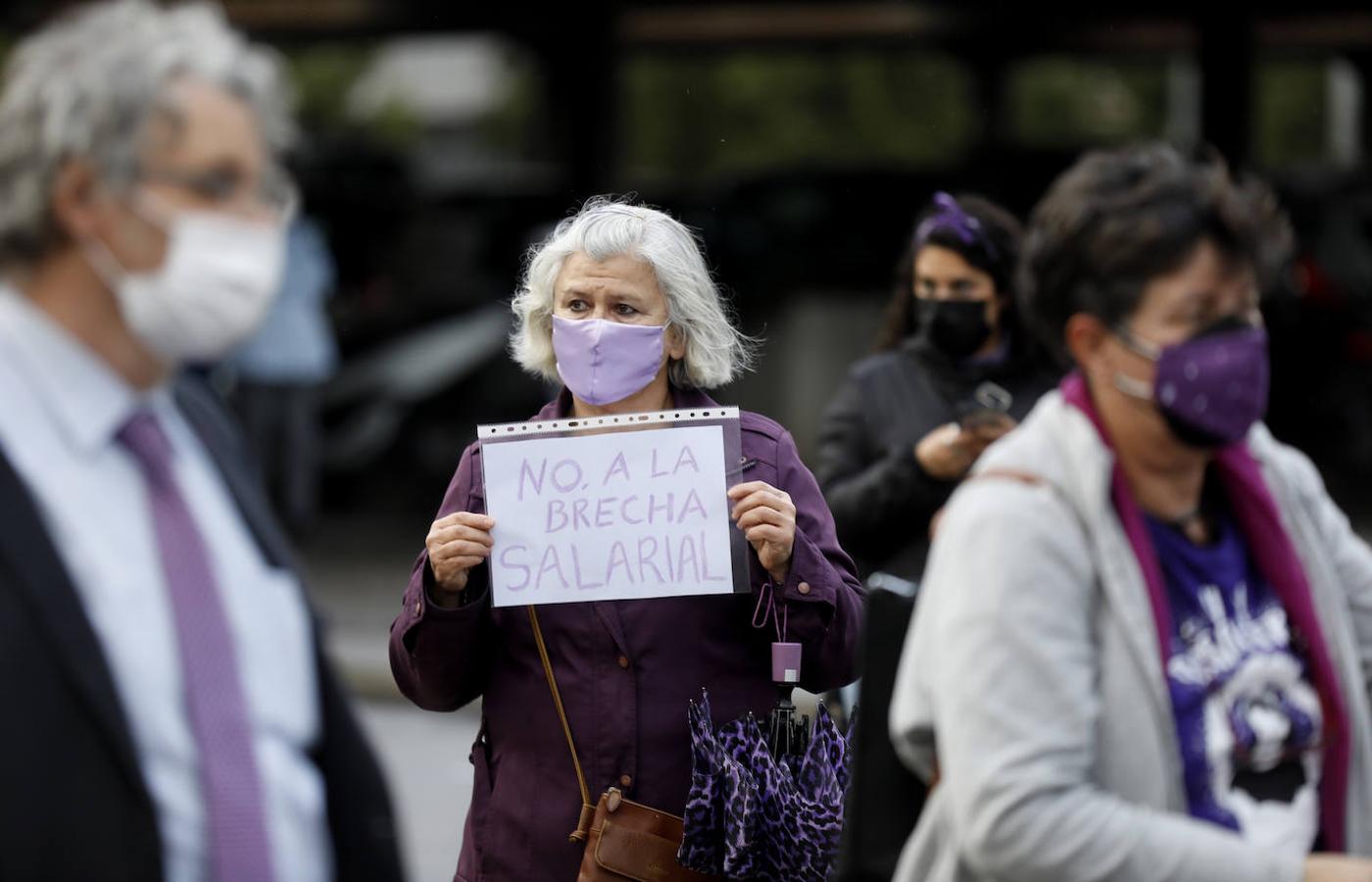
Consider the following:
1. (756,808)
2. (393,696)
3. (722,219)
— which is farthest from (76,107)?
(722,219)

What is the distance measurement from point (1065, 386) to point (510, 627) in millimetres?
1132

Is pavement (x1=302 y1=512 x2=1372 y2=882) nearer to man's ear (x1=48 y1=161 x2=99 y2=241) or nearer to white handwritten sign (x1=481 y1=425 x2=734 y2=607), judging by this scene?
white handwritten sign (x1=481 y1=425 x2=734 y2=607)

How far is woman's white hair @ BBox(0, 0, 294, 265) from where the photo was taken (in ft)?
6.65

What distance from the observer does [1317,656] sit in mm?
2242

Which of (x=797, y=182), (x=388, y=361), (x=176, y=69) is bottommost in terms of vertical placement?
(x=388, y=361)

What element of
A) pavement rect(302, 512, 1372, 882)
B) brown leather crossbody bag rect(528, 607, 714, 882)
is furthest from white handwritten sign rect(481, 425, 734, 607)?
pavement rect(302, 512, 1372, 882)

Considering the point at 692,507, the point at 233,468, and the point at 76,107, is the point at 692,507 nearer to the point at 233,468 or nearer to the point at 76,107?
the point at 233,468

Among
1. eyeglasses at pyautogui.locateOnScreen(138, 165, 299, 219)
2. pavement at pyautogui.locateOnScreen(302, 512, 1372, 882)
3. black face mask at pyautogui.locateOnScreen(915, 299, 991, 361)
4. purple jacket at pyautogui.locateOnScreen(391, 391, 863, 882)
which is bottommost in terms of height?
pavement at pyautogui.locateOnScreen(302, 512, 1372, 882)

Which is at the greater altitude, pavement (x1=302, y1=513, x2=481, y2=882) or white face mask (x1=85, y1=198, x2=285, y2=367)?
white face mask (x1=85, y1=198, x2=285, y2=367)

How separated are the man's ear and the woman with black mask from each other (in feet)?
7.96

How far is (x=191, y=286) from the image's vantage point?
205 centimetres

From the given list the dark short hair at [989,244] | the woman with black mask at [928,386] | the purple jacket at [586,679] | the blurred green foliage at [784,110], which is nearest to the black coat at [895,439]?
the woman with black mask at [928,386]

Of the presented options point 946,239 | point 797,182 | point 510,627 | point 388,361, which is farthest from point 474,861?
point 797,182

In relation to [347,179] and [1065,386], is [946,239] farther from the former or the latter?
[347,179]
